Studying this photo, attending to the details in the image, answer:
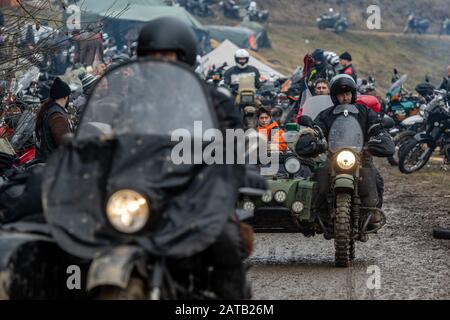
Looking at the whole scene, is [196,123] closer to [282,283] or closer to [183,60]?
[183,60]

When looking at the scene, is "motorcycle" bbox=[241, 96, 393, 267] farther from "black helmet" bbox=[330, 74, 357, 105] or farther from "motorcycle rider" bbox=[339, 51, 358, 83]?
"motorcycle rider" bbox=[339, 51, 358, 83]

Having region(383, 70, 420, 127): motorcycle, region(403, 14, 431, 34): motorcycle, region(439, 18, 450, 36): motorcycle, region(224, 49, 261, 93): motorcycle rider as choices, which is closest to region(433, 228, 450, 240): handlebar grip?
region(224, 49, 261, 93): motorcycle rider

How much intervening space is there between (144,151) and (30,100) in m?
10.7

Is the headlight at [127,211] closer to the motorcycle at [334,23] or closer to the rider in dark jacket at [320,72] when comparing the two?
the rider in dark jacket at [320,72]

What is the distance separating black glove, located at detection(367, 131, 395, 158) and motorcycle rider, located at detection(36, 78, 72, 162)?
2750 millimetres

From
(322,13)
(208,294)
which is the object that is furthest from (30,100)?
(322,13)

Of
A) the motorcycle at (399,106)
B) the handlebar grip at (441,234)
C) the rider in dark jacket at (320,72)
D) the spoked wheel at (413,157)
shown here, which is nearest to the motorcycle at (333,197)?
the handlebar grip at (441,234)

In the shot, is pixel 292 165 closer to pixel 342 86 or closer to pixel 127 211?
pixel 342 86

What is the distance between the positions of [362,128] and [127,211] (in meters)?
5.46

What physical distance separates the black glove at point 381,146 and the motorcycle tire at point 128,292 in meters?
5.24

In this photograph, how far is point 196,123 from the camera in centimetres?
598

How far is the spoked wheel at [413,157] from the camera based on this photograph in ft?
63.3

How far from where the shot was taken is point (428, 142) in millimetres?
19391

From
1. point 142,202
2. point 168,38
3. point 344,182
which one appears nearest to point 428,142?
point 344,182
